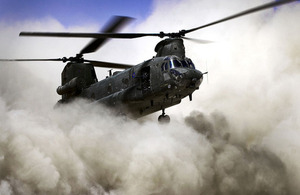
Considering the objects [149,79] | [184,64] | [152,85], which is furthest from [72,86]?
[184,64]

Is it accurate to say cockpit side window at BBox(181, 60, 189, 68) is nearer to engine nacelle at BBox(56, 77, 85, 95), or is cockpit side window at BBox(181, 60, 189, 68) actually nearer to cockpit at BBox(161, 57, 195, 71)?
cockpit at BBox(161, 57, 195, 71)

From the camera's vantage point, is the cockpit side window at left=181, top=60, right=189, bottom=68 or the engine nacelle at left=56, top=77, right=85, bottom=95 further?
the engine nacelle at left=56, top=77, right=85, bottom=95

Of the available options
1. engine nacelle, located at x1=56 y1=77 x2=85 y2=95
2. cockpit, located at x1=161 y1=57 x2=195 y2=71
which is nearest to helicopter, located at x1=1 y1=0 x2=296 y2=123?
cockpit, located at x1=161 y1=57 x2=195 y2=71

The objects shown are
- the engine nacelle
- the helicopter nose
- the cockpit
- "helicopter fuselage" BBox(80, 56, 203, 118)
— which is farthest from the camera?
the engine nacelle

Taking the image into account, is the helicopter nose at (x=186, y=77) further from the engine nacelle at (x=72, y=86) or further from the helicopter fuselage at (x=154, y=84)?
the engine nacelle at (x=72, y=86)

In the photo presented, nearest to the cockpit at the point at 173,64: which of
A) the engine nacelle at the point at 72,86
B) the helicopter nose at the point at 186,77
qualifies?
the helicopter nose at the point at 186,77

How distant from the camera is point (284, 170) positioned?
2055 centimetres

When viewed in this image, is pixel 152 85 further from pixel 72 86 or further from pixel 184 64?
pixel 72 86

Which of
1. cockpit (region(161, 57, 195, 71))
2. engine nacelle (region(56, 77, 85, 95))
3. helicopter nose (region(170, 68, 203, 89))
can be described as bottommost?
helicopter nose (region(170, 68, 203, 89))

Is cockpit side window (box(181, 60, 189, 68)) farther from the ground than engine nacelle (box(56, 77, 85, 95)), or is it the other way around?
engine nacelle (box(56, 77, 85, 95))

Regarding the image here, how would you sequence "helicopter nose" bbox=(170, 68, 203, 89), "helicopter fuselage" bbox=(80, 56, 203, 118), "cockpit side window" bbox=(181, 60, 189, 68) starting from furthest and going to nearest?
"cockpit side window" bbox=(181, 60, 189, 68), "helicopter fuselage" bbox=(80, 56, 203, 118), "helicopter nose" bbox=(170, 68, 203, 89)

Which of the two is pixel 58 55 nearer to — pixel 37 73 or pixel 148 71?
pixel 37 73

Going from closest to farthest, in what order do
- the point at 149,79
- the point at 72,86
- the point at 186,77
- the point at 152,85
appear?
the point at 186,77 → the point at 152,85 → the point at 149,79 → the point at 72,86

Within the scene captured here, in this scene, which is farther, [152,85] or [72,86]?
[72,86]
